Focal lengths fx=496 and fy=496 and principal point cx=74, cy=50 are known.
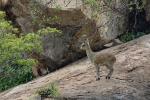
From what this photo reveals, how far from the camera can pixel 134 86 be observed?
13.2 metres

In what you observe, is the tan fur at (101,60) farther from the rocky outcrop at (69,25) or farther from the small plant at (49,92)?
the rocky outcrop at (69,25)

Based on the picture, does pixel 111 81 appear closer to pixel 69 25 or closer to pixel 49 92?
pixel 49 92

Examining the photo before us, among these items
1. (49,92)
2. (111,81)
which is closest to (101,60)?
(111,81)

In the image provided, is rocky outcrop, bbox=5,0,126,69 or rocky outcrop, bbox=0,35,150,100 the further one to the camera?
rocky outcrop, bbox=5,0,126,69

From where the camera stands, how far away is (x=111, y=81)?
13383mm

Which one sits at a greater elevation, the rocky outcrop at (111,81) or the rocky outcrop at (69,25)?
the rocky outcrop at (69,25)

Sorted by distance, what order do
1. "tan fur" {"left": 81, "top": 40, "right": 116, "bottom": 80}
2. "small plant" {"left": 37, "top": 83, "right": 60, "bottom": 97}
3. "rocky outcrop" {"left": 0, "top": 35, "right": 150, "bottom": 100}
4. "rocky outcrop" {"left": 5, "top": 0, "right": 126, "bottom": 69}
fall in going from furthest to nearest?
"rocky outcrop" {"left": 5, "top": 0, "right": 126, "bottom": 69} → "tan fur" {"left": 81, "top": 40, "right": 116, "bottom": 80} → "rocky outcrop" {"left": 0, "top": 35, "right": 150, "bottom": 100} → "small plant" {"left": 37, "top": 83, "right": 60, "bottom": 97}

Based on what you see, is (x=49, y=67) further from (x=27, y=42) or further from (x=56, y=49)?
(x=27, y=42)

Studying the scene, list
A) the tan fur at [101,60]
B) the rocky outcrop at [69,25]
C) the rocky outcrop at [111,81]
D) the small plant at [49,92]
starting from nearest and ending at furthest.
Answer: the small plant at [49,92] < the rocky outcrop at [111,81] < the tan fur at [101,60] < the rocky outcrop at [69,25]

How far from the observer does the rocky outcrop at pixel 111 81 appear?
12.7m

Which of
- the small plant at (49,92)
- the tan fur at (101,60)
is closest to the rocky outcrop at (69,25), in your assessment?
the tan fur at (101,60)

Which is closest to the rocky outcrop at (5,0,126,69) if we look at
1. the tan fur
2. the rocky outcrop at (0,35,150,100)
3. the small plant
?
A: the rocky outcrop at (0,35,150,100)

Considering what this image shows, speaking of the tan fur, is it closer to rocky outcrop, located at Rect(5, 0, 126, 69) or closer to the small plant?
the small plant

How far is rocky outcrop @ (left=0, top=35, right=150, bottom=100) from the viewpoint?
12711 mm
